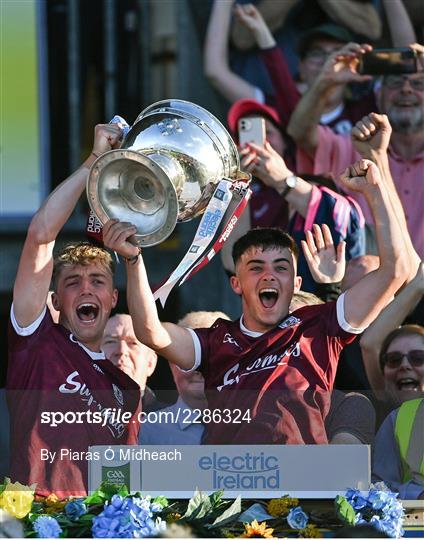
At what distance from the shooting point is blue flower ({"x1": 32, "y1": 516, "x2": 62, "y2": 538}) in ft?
11.7

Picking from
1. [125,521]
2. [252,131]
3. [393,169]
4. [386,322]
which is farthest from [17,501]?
[393,169]

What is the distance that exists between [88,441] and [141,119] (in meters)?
0.99

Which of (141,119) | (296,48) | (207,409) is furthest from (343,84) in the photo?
(207,409)

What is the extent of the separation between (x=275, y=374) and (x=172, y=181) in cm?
64

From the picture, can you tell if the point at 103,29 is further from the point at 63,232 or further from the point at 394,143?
the point at 394,143

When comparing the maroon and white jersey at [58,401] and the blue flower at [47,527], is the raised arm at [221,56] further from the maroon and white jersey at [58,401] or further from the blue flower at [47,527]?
the blue flower at [47,527]

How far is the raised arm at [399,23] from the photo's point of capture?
589cm

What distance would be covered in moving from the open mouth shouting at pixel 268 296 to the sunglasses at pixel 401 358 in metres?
0.53

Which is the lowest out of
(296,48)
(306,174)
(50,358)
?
(50,358)

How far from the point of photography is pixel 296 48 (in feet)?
20.1

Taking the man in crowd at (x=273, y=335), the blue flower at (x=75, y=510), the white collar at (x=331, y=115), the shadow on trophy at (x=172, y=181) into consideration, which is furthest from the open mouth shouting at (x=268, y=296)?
the white collar at (x=331, y=115)

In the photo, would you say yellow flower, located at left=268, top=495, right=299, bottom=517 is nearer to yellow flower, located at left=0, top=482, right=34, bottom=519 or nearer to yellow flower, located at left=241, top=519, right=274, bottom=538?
yellow flower, located at left=241, top=519, right=274, bottom=538
